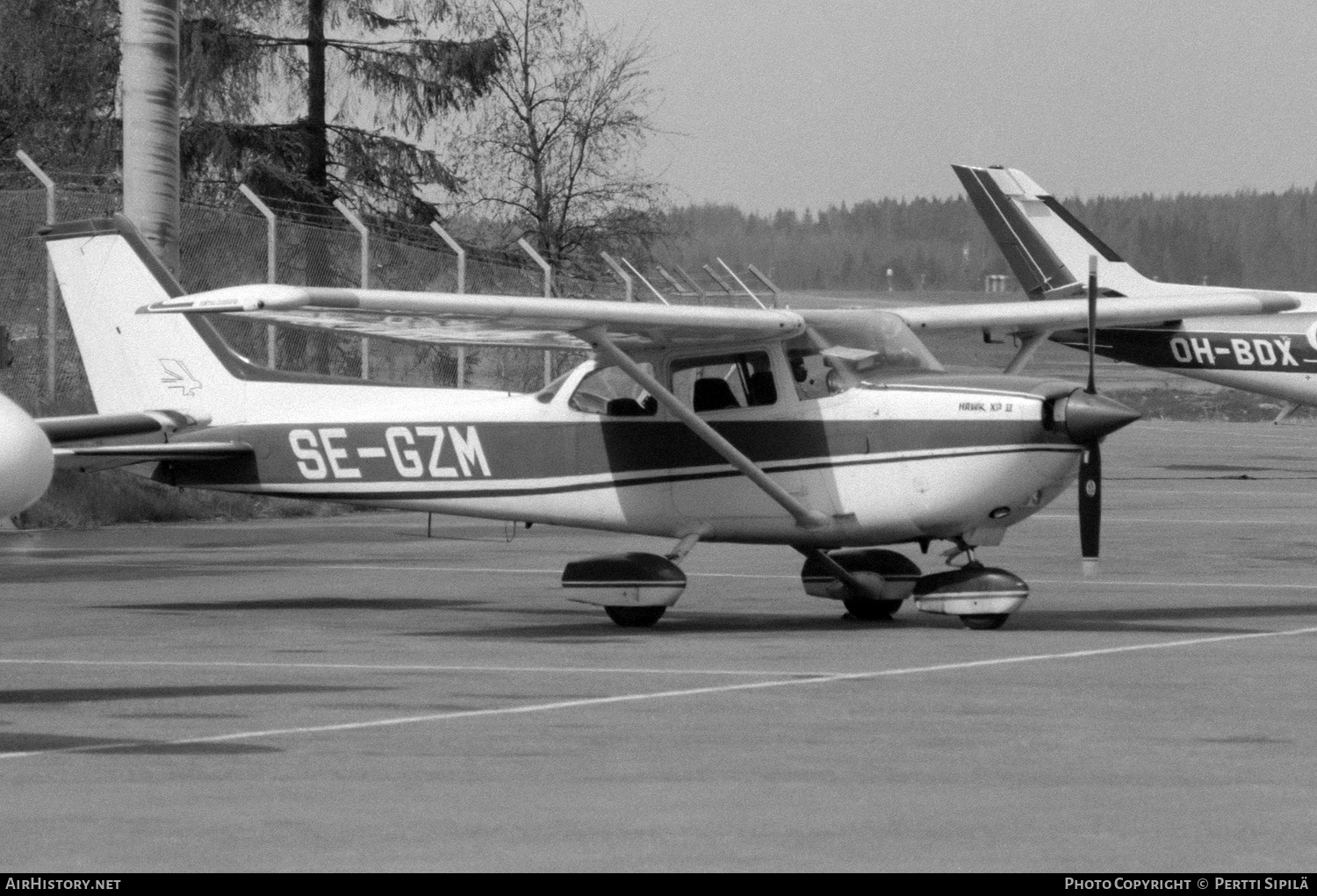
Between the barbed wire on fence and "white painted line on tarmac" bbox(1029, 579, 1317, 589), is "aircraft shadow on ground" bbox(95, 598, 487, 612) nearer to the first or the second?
"white painted line on tarmac" bbox(1029, 579, 1317, 589)

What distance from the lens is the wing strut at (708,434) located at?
13141mm

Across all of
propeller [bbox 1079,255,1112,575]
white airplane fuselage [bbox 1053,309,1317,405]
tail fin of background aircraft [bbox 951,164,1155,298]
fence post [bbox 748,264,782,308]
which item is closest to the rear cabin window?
propeller [bbox 1079,255,1112,575]

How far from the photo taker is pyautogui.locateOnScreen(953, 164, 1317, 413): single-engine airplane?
32344 mm

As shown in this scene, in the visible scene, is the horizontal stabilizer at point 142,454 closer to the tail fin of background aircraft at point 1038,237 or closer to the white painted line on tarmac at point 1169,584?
the white painted line on tarmac at point 1169,584

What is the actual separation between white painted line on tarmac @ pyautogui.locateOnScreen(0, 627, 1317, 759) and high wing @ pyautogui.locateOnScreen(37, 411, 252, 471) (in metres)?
5.57

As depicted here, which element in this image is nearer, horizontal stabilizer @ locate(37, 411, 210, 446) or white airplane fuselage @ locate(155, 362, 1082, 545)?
white airplane fuselage @ locate(155, 362, 1082, 545)

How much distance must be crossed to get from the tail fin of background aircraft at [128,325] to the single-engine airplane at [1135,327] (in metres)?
19.2

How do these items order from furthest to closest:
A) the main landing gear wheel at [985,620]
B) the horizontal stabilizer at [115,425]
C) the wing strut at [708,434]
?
the horizontal stabilizer at [115,425]
the wing strut at [708,434]
the main landing gear wheel at [985,620]

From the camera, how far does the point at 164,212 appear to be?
22953mm

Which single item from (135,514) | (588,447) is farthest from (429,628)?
(135,514)

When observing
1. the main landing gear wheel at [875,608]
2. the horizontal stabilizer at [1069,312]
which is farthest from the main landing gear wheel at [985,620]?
the horizontal stabilizer at [1069,312]

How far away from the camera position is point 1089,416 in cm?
1248

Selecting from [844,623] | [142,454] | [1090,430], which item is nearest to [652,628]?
[844,623]

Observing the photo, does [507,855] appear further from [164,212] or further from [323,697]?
[164,212]
